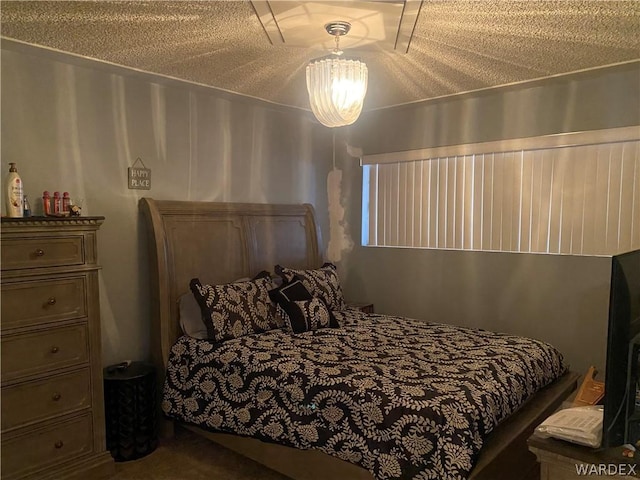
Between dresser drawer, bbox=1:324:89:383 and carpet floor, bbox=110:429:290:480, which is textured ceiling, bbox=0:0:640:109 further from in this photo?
carpet floor, bbox=110:429:290:480

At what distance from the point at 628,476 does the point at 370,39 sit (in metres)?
2.12

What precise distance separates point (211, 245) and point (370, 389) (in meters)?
1.78

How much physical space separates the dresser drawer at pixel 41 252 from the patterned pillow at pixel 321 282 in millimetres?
1457

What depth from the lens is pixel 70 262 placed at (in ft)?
8.24

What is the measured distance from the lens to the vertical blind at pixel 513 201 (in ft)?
10.2

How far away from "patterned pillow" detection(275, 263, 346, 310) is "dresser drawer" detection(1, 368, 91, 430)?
149cm

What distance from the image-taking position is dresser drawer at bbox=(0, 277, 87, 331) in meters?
2.30

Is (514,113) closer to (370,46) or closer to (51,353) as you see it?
(370,46)

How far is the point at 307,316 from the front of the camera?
3.16m

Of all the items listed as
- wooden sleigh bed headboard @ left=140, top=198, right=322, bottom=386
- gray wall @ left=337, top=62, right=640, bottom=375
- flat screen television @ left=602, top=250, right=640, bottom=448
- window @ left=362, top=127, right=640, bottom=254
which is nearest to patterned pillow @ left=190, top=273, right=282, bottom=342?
wooden sleigh bed headboard @ left=140, top=198, right=322, bottom=386

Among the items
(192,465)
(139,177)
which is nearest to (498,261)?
(192,465)

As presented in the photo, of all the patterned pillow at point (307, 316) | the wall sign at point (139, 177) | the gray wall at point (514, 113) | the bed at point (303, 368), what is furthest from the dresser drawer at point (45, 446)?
the gray wall at point (514, 113)

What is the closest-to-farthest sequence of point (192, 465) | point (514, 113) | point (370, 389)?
1. point (370, 389)
2. point (192, 465)
3. point (514, 113)

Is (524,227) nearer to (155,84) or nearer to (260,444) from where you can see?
(260,444)
